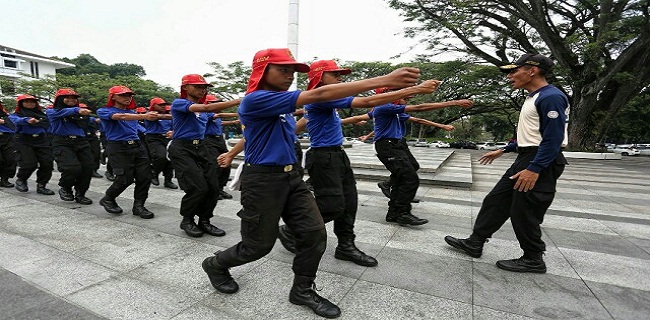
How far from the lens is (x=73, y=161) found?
19.0 feet

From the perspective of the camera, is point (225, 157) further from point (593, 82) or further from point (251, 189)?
point (593, 82)

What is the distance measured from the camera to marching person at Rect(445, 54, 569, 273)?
9.65 feet

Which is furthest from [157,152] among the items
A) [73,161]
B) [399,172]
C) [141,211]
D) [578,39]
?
[578,39]

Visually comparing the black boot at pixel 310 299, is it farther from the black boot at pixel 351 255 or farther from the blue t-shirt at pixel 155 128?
the blue t-shirt at pixel 155 128

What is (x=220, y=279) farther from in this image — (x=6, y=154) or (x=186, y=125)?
(x=6, y=154)

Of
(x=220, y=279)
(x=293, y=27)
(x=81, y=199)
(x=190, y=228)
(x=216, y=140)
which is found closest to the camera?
(x=220, y=279)

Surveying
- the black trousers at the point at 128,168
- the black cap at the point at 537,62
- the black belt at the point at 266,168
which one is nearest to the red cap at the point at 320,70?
the black belt at the point at 266,168

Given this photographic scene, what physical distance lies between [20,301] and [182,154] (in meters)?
2.08

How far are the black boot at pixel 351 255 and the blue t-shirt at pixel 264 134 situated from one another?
127 centimetres

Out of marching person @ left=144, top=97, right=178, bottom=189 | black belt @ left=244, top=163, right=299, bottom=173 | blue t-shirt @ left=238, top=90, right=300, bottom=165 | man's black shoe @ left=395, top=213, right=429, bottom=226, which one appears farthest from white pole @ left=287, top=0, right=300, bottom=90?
black belt @ left=244, top=163, right=299, bottom=173

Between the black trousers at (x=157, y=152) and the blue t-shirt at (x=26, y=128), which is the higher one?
the blue t-shirt at (x=26, y=128)

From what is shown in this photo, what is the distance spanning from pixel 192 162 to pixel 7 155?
6079mm

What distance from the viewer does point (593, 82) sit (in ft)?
56.9

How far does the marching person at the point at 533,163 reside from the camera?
2.94 m
